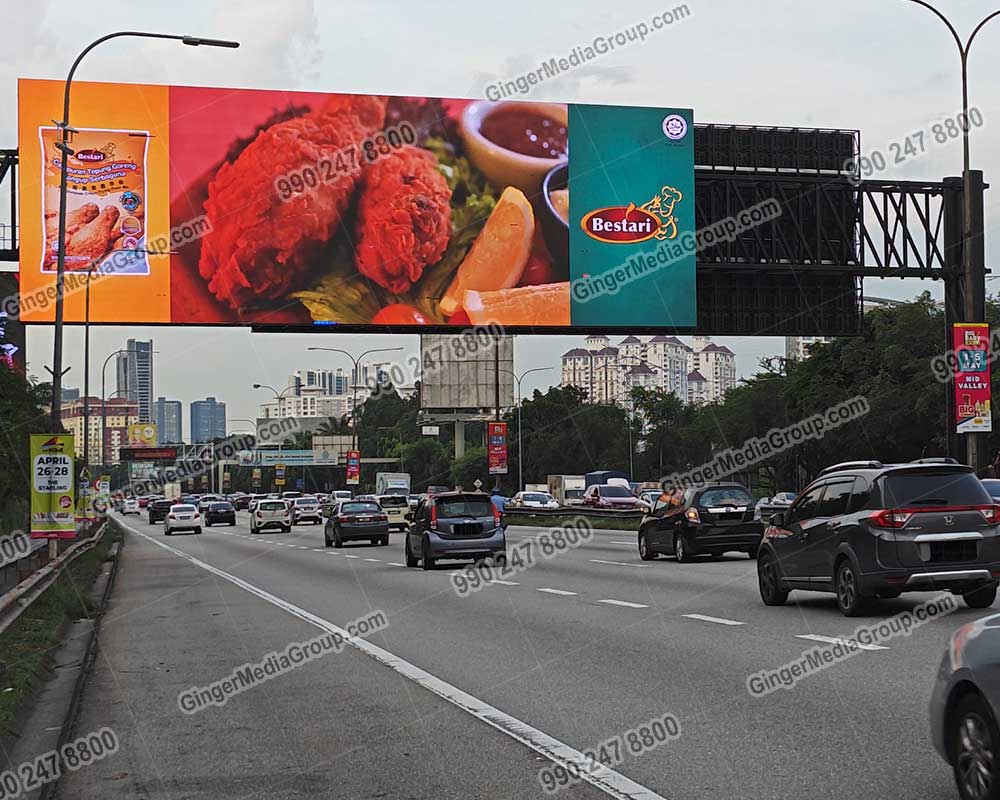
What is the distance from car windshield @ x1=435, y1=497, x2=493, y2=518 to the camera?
1107 inches

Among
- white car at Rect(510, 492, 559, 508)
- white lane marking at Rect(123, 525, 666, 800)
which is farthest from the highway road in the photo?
white car at Rect(510, 492, 559, 508)

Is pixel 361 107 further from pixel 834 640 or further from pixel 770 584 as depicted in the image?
pixel 834 640

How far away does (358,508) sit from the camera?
4294 centimetres

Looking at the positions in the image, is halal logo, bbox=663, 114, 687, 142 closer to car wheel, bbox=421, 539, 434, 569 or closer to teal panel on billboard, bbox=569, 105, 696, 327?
teal panel on billboard, bbox=569, 105, 696, 327

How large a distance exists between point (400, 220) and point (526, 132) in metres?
4.80

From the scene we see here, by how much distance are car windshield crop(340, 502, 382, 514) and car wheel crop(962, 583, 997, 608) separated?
1102 inches

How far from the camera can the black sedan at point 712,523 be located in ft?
88.9

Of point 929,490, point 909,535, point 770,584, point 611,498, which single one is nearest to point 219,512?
point 611,498

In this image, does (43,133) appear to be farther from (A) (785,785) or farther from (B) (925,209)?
(A) (785,785)

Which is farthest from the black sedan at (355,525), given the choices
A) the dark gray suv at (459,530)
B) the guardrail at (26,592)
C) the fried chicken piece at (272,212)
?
the guardrail at (26,592)

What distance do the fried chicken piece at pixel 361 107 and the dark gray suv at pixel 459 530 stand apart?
1636cm

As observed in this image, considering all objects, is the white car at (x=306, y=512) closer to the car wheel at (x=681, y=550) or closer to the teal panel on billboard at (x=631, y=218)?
the teal panel on billboard at (x=631, y=218)

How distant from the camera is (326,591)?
23.2 m

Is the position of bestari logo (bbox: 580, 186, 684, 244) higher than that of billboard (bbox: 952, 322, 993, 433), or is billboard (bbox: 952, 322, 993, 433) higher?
bestari logo (bbox: 580, 186, 684, 244)
